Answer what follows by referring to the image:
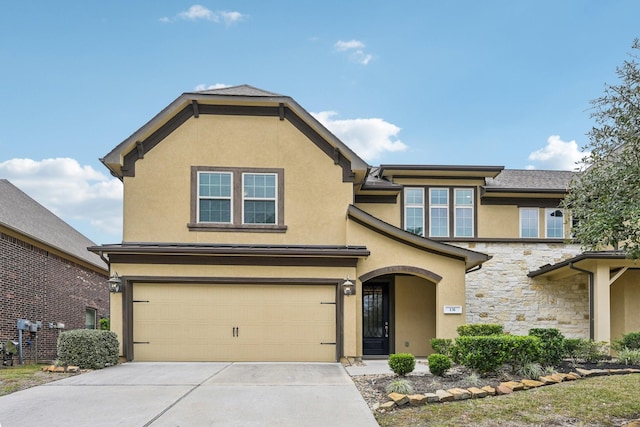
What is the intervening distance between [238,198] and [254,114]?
7.86 ft

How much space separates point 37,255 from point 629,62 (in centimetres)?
1678

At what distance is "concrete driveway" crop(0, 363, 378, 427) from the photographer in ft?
23.7

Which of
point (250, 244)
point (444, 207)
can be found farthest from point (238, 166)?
point (444, 207)

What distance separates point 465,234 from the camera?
703 inches

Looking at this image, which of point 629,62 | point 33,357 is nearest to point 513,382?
point 629,62

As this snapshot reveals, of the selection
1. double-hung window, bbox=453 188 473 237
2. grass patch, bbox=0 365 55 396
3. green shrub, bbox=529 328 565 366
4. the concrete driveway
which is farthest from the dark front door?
grass patch, bbox=0 365 55 396

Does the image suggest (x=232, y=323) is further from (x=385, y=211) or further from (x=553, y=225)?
(x=553, y=225)

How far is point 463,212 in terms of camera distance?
1797cm

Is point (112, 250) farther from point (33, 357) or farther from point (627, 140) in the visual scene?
point (627, 140)

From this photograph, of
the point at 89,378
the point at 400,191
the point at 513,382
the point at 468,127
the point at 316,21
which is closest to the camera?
the point at 513,382

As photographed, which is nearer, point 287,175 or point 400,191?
point 287,175

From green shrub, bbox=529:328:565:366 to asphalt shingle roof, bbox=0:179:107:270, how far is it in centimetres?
1370

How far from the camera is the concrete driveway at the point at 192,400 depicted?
7211 millimetres

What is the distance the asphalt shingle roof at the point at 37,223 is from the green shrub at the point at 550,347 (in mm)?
13703
